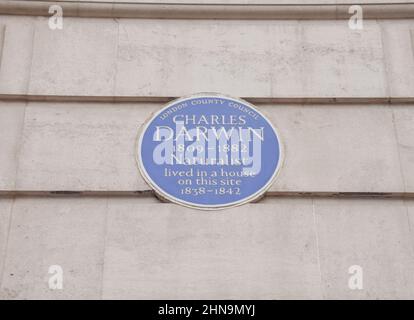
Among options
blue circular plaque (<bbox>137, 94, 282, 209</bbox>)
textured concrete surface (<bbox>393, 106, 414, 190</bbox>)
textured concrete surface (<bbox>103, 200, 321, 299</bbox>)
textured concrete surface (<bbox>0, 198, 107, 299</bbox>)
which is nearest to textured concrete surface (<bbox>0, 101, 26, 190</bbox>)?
textured concrete surface (<bbox>0, 198, 107, 299</bbox>)

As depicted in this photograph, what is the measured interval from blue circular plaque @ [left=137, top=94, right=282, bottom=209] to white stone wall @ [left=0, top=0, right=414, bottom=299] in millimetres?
128

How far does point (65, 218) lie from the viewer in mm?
7328

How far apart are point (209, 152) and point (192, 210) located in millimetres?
667

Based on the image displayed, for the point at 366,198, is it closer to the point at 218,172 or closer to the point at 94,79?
the point at 218,172

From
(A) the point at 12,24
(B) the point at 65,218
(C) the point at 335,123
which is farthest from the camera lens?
(A) the point at 12,24

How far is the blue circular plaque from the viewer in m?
7.44

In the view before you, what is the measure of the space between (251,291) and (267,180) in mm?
1186

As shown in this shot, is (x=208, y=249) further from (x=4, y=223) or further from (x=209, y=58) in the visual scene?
(x=209, y=58)

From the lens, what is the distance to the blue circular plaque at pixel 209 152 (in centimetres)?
744

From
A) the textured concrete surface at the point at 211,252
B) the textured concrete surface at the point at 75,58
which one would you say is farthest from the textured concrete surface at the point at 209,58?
the textured concrete surface at the point at 211,252

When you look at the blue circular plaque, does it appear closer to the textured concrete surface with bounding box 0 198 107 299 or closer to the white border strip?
the textured concrete surface with bounding box 0 198 107 299

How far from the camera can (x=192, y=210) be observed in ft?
Answer: 24.1
